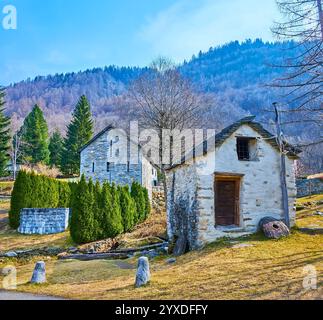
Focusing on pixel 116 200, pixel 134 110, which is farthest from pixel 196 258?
pixel 134 110

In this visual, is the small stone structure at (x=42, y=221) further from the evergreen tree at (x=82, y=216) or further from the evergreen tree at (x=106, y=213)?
the evergreen tree at (x=106, y=213)

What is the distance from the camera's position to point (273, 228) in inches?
508

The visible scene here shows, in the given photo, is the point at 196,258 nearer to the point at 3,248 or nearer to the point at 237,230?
the point at 237,230

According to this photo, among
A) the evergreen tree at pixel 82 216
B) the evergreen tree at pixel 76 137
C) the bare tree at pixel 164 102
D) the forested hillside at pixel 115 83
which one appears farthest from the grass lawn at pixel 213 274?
the forested hillside at pixel 115 83

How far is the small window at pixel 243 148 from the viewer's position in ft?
47.3

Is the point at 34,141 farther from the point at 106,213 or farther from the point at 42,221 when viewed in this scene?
the point at 106,213

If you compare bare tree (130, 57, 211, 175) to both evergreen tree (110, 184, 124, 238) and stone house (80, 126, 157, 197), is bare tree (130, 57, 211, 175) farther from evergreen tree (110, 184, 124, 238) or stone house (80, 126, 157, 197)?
stone house (80, 126, 157, 197)

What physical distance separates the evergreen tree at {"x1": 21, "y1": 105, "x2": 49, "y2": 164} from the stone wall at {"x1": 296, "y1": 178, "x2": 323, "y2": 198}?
1329 inches

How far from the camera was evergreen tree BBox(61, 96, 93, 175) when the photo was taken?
4569 cm

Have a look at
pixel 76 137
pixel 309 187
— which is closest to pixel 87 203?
pixel 309 187

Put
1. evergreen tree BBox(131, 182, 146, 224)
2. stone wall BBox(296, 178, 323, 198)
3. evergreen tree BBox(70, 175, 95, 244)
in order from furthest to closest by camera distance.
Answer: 1. stone wall BBox(296, 178, 323, 198)
2. evergreen tree BBox(131, 182, 146, 224)
3. evergreen tree BBox(70, 175, 95, 244)

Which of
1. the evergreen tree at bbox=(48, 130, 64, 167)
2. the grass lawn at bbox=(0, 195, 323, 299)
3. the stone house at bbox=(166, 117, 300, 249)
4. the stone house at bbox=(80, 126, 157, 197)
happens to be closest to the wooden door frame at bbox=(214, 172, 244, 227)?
the stone house at bbox=(166, 117, 300, 249)

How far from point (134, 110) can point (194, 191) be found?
13.2 metres

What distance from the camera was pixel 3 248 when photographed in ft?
58.4
